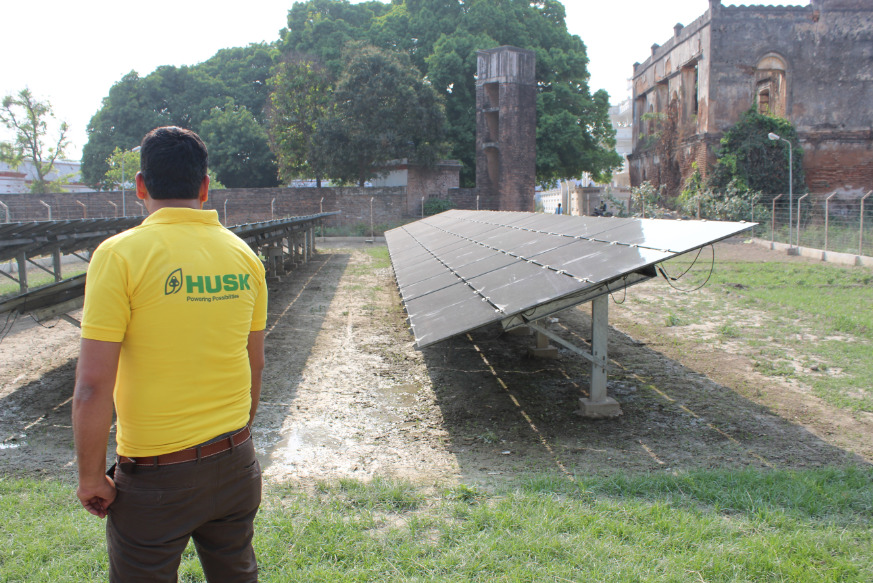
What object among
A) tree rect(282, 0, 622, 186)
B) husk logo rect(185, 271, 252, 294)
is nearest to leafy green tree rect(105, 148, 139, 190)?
tree rect(282, 0, 622, 186)

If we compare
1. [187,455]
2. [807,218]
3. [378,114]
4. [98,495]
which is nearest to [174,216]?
[187,455]

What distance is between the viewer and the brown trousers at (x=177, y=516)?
188cm

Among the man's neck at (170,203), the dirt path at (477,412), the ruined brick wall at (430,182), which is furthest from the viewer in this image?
the ruined brick wall at (430,182)

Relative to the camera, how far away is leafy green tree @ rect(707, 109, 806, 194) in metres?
25.3

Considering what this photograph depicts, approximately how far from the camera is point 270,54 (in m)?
44.1

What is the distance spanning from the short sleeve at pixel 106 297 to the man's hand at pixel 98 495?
1.37 ft

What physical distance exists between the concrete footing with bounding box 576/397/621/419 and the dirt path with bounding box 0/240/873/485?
96 mm

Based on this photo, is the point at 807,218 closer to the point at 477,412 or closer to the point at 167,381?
the point at 477,412

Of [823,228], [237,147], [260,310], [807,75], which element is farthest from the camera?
[237,147]

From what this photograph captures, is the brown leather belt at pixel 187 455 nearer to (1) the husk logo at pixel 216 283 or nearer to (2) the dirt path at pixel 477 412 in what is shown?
(1) the husk logo at pixel 216 283

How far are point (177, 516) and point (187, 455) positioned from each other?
0.56ft

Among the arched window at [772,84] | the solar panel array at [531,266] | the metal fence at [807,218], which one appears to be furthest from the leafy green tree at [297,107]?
the solar panel array at [531,266]

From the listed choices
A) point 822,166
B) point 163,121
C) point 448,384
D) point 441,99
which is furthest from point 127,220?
point 163,121

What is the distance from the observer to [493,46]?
35.3 metres
